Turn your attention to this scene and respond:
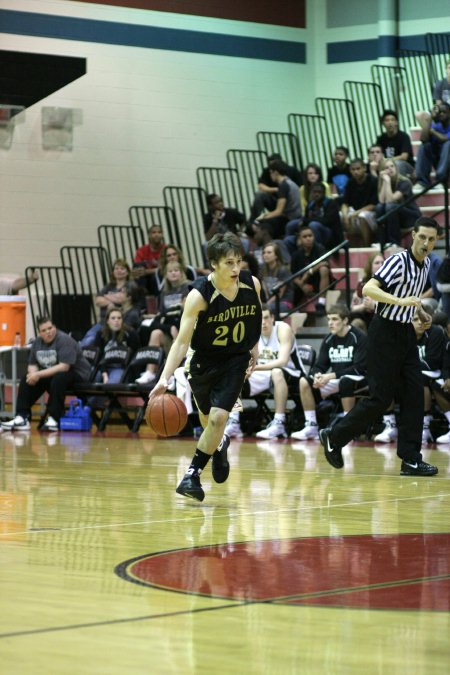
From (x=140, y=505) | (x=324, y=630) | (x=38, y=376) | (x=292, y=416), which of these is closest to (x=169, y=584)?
(x=324, y=630)

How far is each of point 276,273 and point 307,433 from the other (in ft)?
11.1

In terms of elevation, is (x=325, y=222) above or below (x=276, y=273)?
above

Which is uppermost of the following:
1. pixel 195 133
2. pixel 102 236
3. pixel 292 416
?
pixel 195 133

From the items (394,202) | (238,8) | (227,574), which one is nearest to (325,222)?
(394,202)

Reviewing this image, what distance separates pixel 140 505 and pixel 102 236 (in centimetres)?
1306

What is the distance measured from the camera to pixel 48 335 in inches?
633

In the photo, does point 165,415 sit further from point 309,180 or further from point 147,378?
point 309,180

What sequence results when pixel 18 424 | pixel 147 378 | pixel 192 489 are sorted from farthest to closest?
pixel 18 424
pixel 147 378
pixel 192 489

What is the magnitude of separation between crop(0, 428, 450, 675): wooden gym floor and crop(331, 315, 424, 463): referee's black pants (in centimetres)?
33

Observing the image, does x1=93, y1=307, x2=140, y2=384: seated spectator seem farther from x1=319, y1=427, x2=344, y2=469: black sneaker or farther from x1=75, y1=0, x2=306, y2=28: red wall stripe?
x1=319, y1=427, x2=344, y2=469: black sneaker

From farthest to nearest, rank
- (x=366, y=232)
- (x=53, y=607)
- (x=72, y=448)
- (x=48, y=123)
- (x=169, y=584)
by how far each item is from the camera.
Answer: (x=48, y=123) < (x=366, y=232) < (x=72, y=448) < (x=169, y=584) < (x=53, y=607)

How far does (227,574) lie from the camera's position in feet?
17.6

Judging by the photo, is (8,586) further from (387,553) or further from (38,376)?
(38,376)

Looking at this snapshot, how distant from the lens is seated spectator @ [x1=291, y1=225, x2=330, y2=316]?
16969 mm
